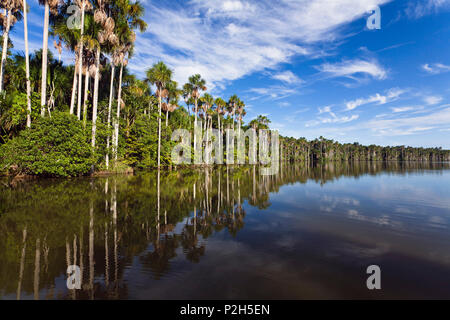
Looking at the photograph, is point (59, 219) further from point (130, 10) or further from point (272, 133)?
point (272, 133)

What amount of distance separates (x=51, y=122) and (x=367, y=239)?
2360 cm

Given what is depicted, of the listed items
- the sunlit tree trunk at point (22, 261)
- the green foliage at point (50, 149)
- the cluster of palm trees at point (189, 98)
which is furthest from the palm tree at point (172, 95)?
the sunlit tree trunk at point (22, 261)

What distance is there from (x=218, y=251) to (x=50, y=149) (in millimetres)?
20019

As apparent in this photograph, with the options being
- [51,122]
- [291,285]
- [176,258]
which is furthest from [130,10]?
[291,285]

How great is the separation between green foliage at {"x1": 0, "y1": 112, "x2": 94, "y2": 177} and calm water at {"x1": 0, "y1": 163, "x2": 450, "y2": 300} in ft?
30.4

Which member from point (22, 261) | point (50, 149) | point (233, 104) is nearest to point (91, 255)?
point (22, 261)

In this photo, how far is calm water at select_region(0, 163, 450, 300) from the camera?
3818 mm

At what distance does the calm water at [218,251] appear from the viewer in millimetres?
3818

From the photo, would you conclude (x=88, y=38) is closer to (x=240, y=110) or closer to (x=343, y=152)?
(x=240, y=110)

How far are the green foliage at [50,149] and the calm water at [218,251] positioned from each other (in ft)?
30.4

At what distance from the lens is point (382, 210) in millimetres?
10250

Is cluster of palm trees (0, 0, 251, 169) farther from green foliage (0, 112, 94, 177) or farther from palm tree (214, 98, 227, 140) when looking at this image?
palm tree (214, 98, 227, 140)

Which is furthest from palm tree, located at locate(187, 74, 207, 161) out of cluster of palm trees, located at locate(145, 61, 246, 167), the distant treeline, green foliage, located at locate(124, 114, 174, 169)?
the distant treeline

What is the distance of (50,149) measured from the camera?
1853 cm
